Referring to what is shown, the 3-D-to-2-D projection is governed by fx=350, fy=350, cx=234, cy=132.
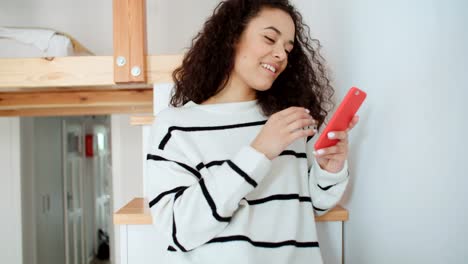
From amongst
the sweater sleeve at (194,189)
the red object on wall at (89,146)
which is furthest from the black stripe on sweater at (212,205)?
the red object on wall at (89,146)

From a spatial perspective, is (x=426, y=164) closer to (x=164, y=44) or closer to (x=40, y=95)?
(x=40, y=95)

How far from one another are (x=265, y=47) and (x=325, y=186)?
12.4 inches

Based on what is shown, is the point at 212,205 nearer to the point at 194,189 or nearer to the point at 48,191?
the point at 194,189

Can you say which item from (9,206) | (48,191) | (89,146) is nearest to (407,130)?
(9,206)

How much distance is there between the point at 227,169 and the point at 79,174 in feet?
13.3

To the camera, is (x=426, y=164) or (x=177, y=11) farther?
(x=177, y=11)

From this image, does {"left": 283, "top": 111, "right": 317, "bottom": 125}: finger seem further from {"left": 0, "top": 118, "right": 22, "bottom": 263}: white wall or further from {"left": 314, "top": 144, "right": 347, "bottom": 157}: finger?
{"left": 0, "top": 118, "right": 22, "bottom": 263}: white wall

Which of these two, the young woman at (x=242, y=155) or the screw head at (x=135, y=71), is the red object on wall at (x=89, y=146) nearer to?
the screw head at (x=135, y=71)

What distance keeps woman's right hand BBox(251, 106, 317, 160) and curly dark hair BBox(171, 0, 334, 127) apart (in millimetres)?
160

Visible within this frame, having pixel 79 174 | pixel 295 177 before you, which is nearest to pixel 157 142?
pixel 295 177

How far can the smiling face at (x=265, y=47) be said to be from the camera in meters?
0.69

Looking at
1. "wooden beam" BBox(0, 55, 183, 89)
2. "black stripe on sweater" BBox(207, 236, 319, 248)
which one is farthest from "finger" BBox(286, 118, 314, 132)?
"wooden beam" BBox(0, 55, 183, 89)

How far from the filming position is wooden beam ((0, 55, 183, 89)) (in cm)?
100

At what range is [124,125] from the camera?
2.36 metres
